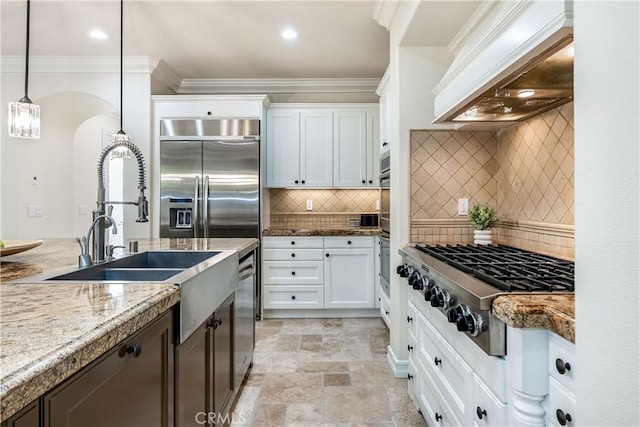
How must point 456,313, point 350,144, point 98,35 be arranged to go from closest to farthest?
point 456,313 → point 98,35 → point 350,144

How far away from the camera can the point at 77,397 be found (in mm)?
727

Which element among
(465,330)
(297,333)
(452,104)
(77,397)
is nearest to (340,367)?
(297,333)

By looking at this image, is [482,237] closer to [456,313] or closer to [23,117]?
[456,313]

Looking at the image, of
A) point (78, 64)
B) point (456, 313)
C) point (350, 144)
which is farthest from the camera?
point (350, 144)

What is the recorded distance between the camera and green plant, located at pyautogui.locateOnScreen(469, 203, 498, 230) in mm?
2297

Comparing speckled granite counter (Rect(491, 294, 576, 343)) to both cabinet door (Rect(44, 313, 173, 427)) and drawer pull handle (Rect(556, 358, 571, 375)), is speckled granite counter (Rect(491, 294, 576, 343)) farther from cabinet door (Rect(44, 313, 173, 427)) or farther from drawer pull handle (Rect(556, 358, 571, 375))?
cabinet door (Rect(44, 313, 173, 427))

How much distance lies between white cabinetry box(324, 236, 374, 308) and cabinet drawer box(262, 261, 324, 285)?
97 mm

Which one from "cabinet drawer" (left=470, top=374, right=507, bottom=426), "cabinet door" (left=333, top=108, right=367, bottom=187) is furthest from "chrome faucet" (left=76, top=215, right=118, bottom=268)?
"cabinet door" (left=333, top=108, right=367, bottom=187)

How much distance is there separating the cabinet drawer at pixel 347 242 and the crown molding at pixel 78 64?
2.65 metres

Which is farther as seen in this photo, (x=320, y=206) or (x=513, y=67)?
(x=320, y=206)

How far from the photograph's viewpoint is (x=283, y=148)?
4098mm

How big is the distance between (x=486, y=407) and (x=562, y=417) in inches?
12.1

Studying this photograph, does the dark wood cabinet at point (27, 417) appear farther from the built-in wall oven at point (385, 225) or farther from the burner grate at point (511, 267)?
the built-in wall oven at point (385, 225)

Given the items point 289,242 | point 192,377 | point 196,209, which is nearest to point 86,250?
point 192,377
